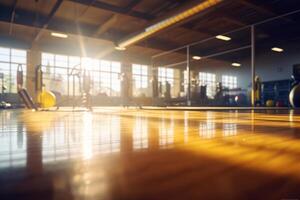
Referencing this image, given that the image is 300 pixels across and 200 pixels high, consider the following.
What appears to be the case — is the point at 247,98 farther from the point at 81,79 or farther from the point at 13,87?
the point at 13,87

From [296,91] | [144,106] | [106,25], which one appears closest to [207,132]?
[296,91]

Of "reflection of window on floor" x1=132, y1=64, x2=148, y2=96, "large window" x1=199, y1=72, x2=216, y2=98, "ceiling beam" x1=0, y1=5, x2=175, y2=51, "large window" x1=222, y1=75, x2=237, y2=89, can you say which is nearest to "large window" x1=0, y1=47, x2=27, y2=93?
"ceiling beam" x1=0, y1=5, x2=175, y2=51

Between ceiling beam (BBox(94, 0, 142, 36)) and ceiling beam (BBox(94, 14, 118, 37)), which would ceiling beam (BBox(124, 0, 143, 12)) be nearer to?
ceiling beam (BBox(94, 0, 142, 36))

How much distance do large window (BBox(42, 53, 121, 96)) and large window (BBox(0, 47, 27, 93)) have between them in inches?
44.3

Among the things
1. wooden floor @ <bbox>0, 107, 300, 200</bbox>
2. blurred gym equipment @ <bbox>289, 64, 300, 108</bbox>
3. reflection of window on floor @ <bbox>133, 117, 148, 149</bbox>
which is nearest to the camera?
wooden floor @ <bbox>0, 107, 300, 200</bbox>

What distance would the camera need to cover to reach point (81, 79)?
6035 mm

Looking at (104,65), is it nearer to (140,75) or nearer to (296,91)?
(140,75)

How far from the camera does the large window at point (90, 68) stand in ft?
41.4

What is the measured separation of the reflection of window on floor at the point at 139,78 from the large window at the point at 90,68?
131 centimetres

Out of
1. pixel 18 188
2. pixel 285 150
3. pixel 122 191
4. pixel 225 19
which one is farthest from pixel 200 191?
pixel 225 19

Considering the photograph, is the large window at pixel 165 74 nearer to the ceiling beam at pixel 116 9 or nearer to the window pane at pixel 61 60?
the window pane at pixel 61 60

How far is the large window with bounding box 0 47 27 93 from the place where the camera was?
36.3ft

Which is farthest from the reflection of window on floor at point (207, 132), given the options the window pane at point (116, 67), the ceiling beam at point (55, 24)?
the window pane at point (116, 67)

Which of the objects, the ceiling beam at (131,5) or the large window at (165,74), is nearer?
the ceiling beam at (131,5)
